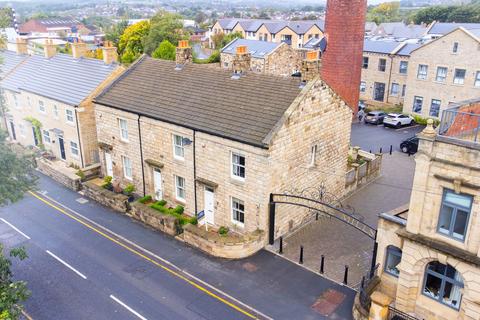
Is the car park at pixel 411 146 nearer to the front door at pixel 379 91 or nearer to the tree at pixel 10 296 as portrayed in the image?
the front door at pixel 379 91

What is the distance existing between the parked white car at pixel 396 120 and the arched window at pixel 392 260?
2912cm

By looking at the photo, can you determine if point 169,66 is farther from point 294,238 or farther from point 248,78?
point 294,238

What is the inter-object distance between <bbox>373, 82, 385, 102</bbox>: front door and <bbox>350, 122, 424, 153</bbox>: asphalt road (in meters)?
10.6

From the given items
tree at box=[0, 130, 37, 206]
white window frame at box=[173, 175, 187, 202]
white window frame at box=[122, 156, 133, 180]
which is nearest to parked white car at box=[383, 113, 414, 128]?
white window frame at box=[173, 175, 187, 202]

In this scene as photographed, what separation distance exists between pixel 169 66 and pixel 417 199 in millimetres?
19062

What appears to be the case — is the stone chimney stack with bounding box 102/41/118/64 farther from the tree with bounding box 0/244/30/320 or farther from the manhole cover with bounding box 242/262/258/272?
the tree with bounding box 0/244/30/320

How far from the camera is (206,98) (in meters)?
24.0

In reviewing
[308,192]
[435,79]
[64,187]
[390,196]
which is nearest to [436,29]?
[435,79]

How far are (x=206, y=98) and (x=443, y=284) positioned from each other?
15106 millimetres

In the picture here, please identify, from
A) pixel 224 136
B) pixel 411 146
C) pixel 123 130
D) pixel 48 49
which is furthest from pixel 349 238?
pixel 48 49

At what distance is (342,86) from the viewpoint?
38688 millimetres

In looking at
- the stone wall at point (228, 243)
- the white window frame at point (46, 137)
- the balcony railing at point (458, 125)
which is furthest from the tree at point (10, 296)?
the white window frame at point (46, 137)

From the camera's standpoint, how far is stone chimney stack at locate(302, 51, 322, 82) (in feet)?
68.8

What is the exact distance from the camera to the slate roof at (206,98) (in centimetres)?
2108
